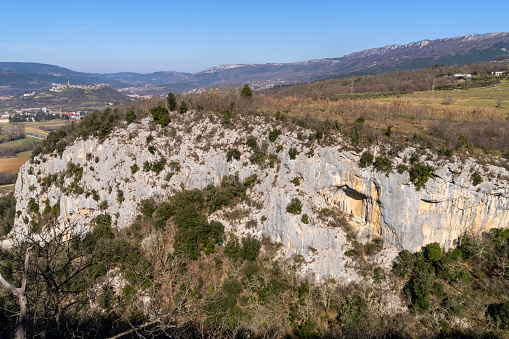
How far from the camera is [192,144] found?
38.2 meters

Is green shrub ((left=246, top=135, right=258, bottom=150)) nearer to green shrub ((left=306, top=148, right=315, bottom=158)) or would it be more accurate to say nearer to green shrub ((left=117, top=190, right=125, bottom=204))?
green shrub ((left=306, top=148, right=315, bottom=158))

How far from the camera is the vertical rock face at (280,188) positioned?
25156mm

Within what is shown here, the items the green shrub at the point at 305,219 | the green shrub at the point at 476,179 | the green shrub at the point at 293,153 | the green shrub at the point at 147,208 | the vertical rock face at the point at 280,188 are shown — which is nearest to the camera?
the green shrub at the point at 476,179

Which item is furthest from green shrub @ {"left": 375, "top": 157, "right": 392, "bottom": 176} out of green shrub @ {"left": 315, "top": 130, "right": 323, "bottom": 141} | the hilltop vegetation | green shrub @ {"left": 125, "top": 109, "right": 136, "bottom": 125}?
green shrub @ {"left": 125, "top": 109, "right": 136, "bottom": 125}

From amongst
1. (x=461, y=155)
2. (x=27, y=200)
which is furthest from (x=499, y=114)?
(x=27, y=200)

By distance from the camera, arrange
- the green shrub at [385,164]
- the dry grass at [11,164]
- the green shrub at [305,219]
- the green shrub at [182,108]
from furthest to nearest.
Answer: the dry grass at [11,164]
the green shrub at [182,108]
the green shrub at [305,219]
the green shrub at [385,164]

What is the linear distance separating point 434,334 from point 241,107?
33.3 metres

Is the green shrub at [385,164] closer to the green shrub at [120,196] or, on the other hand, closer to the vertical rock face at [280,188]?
the vertical rock face at [280,188]

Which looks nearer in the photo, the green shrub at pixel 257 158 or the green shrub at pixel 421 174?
the green shrub at pixel 421 174

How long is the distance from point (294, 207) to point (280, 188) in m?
3.19

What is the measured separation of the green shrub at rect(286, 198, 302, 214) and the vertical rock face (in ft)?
2.08

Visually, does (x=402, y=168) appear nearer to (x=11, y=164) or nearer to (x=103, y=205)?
(x=103, y=205)

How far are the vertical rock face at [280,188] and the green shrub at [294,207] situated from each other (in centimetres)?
63

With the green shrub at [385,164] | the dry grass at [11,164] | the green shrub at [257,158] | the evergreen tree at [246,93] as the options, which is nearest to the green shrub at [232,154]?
the green shrub at [257,158]
